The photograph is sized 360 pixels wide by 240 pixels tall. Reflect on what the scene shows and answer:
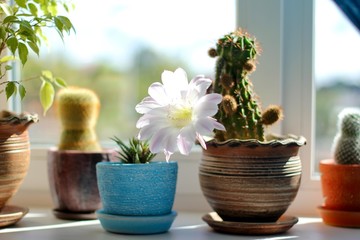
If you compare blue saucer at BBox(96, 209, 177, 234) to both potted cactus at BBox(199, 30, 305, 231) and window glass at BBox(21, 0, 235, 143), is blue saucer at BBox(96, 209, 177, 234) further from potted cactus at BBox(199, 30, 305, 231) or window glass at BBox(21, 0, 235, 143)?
window glass at BBox(21, 0, 235, 143)

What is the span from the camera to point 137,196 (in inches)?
57.5

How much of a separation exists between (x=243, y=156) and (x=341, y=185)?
0.28 metres

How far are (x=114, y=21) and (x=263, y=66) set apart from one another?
18.5 inches

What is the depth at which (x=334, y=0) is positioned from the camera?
1.56m

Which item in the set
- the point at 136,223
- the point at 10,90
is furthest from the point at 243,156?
the point at 10,90

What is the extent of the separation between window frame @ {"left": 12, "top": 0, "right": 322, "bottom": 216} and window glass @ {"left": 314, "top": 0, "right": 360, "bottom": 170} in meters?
0.05

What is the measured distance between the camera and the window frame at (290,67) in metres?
1.74

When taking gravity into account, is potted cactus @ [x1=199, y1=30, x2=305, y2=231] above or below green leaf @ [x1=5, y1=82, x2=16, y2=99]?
below

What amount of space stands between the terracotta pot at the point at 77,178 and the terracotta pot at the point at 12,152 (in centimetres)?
10

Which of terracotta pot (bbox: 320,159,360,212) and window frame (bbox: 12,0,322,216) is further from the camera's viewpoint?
window frame (bbox: 12,0,322,216)

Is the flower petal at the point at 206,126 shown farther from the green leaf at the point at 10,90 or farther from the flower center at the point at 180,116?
the green leaf at the point at 10,90

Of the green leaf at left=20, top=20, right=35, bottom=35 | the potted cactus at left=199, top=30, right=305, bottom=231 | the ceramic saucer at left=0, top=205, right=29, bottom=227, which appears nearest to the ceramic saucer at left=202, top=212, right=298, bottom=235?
the potted cactus at left=199, top=30, right=305, bottom=231

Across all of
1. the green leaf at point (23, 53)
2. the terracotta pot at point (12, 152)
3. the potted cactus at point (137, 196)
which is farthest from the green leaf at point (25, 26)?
the potted cactus at point (137, 196)

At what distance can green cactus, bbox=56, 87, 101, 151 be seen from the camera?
5.53 feet
